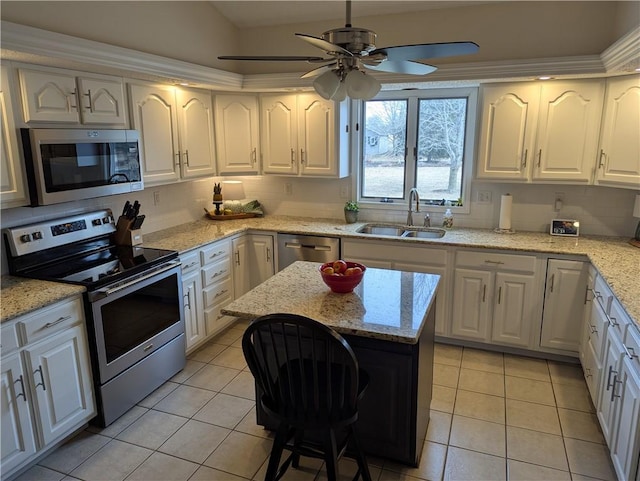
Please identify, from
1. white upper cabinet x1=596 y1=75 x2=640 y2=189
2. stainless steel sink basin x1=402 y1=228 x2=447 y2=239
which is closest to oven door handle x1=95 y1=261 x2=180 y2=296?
stainless steel sink basin x1=402 y1=228 x2=447 y2=239

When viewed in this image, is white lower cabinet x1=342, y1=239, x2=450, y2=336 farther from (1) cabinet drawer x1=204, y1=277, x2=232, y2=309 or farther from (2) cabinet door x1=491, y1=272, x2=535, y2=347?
(1) cabinet drawer x1=204, y1=277, x2=232, y2=309

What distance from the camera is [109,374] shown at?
268 cm

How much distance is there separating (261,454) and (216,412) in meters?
0.52

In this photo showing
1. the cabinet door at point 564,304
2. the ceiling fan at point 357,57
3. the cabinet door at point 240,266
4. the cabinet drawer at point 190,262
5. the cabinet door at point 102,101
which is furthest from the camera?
the cabinet door at point 240,266

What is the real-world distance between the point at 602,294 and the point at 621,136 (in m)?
1.20

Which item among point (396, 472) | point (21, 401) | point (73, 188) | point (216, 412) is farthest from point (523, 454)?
point (73, 188)

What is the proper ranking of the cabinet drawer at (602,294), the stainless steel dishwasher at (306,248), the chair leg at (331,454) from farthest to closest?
the stainless steel dishwasher at (306,248)
the cabinet drawer at (602,294)
the chair leg at (331,454)

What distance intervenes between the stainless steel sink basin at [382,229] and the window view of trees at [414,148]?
0.32 meters

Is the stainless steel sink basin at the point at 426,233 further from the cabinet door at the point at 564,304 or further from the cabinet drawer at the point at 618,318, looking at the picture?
the cabinet drawer at the point at 618,318

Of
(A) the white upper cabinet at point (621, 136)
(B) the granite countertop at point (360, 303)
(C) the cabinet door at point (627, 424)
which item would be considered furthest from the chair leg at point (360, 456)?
(A) the white upper cabinet at point (621, 136)

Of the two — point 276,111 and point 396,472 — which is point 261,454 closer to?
point 396,472

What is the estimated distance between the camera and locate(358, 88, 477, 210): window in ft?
13.2

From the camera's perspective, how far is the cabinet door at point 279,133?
162 inches

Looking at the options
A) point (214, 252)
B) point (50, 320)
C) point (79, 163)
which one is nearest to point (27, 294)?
point (50, 320)
